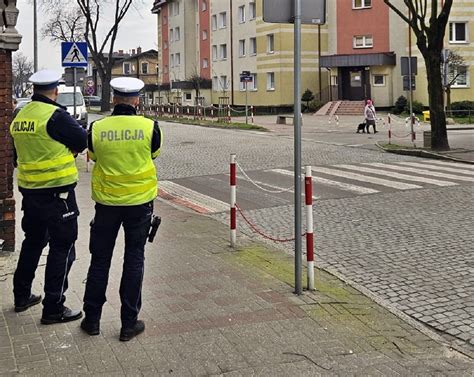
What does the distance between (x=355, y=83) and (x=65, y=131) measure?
46.2m

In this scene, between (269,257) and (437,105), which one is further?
(437,105)

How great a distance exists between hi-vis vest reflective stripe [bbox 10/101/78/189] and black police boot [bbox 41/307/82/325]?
99cm

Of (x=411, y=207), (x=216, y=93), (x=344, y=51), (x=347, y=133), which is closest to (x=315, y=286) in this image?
(x=411, y=207)

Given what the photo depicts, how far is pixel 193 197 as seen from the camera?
12.7m

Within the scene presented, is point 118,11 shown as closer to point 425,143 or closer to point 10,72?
point 425,143

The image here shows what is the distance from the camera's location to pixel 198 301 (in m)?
5.63

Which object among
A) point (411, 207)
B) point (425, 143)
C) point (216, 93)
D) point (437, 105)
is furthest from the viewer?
point (216, 93)

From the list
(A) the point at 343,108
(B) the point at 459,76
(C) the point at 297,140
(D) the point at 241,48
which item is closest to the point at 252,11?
(D) the point at 241,48

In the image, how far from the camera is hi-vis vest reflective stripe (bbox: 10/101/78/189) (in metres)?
4.98

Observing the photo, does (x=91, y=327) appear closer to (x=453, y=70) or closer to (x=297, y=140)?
(x=297, y=140)

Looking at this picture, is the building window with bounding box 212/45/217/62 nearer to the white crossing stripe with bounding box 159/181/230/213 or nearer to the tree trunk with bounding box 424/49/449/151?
the tree trunk with bounding box 424/49/449/151

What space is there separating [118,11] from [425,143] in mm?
40558

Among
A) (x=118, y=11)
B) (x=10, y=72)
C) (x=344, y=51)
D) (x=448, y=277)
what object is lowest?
(x=448, y=277)

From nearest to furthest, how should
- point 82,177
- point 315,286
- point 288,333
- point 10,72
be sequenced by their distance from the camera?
point 288,333 → point 315,286 → point 10,72 → point 82,177
